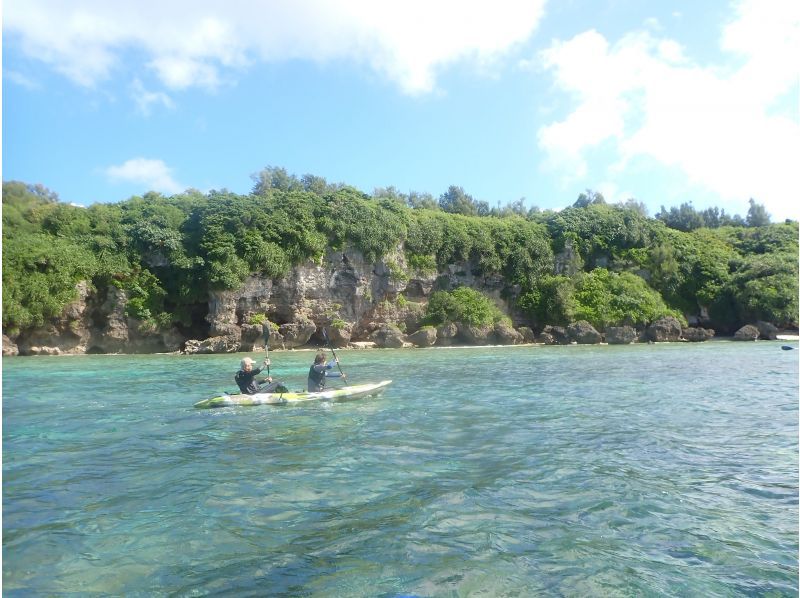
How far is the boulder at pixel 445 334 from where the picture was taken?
123 ft

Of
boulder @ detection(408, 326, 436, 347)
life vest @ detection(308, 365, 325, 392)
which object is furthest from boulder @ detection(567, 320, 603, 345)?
life vest @ detection(308, 365, 325, 392)

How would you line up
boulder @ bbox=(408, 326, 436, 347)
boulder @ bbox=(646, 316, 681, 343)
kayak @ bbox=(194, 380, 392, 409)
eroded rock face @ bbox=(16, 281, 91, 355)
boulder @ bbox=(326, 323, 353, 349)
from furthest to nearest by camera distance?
boulder @ bbox=(646, 316, 681, 343), boulder @ bbox=(326, 323, 353, 349), boulder @ bbox=(408, 326, 436, 347), eroded rock face @ bbox=(16, 281, 91, 355), kayak @ bbox=(194, 380, 392, 409)

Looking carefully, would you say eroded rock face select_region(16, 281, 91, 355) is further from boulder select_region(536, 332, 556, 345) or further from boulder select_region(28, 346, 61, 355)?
boulder select_region(536, 332, 556, 345)

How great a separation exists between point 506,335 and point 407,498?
32.3 m

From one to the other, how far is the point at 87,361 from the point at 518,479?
2519cm

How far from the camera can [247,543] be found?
17.8ft

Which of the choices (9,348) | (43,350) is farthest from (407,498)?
(43,350)

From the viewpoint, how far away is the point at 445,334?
37.5m

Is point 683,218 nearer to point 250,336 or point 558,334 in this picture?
point 558,334

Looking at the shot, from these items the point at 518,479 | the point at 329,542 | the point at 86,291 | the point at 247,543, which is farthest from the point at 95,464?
the point at 86,291

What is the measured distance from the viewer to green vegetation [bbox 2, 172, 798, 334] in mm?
33281

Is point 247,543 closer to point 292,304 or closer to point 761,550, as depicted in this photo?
point 761,550

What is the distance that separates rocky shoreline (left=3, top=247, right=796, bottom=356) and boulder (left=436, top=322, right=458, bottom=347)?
0.07 metres

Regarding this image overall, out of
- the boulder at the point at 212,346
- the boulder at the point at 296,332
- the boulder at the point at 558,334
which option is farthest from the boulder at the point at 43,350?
the boulder at the point at 558,334
